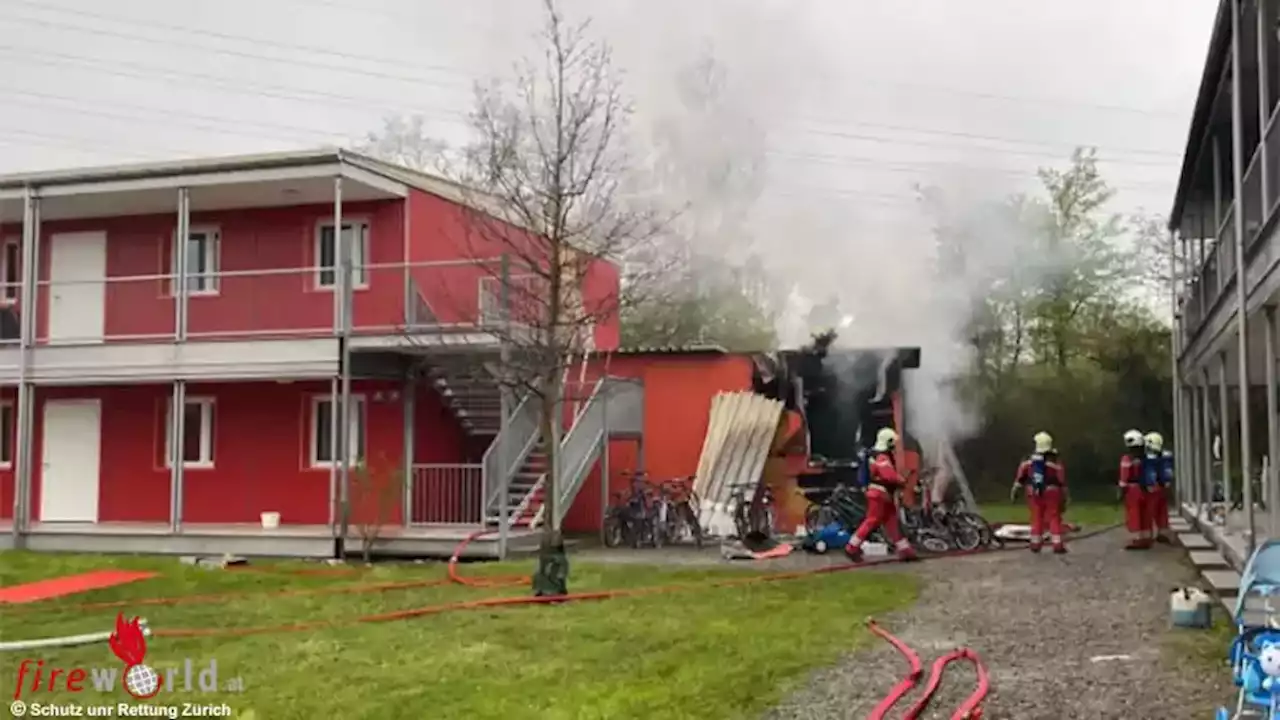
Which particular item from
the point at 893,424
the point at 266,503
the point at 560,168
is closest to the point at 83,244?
the point at 266,503

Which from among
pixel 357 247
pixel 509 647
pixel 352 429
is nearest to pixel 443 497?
pixel 352 429

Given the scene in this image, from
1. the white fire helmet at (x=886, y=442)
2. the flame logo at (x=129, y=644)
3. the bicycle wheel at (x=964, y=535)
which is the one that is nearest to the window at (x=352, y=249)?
the white fire helmet at (x=886, y=442)

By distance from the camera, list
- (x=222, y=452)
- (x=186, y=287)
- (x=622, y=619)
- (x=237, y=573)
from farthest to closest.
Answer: (x=222, y=452) < (x=186, y=287) < (x=237, y=573) < (x=622, y=619)

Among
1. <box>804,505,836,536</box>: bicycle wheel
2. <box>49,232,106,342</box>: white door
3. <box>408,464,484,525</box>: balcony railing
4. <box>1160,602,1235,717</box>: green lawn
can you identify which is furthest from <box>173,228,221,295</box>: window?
<box>1160,602,1235,717</box>: green lawn

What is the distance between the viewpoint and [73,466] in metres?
21.1

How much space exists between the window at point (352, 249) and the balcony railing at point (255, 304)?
1.5 inches

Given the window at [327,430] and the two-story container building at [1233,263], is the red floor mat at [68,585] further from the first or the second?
the two-story container building at [1233,263]

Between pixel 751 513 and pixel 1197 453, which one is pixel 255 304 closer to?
pixel 751 513

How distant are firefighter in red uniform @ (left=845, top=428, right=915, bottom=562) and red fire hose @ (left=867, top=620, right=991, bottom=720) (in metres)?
6.52

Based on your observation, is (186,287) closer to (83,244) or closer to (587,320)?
(83,244)

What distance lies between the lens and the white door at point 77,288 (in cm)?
2088

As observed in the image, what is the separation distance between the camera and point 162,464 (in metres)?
20.7

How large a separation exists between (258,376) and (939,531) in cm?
958

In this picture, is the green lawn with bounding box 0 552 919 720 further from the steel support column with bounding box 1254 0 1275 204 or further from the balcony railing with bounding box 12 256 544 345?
the balcony railing with bounding box 12 256 544 345
